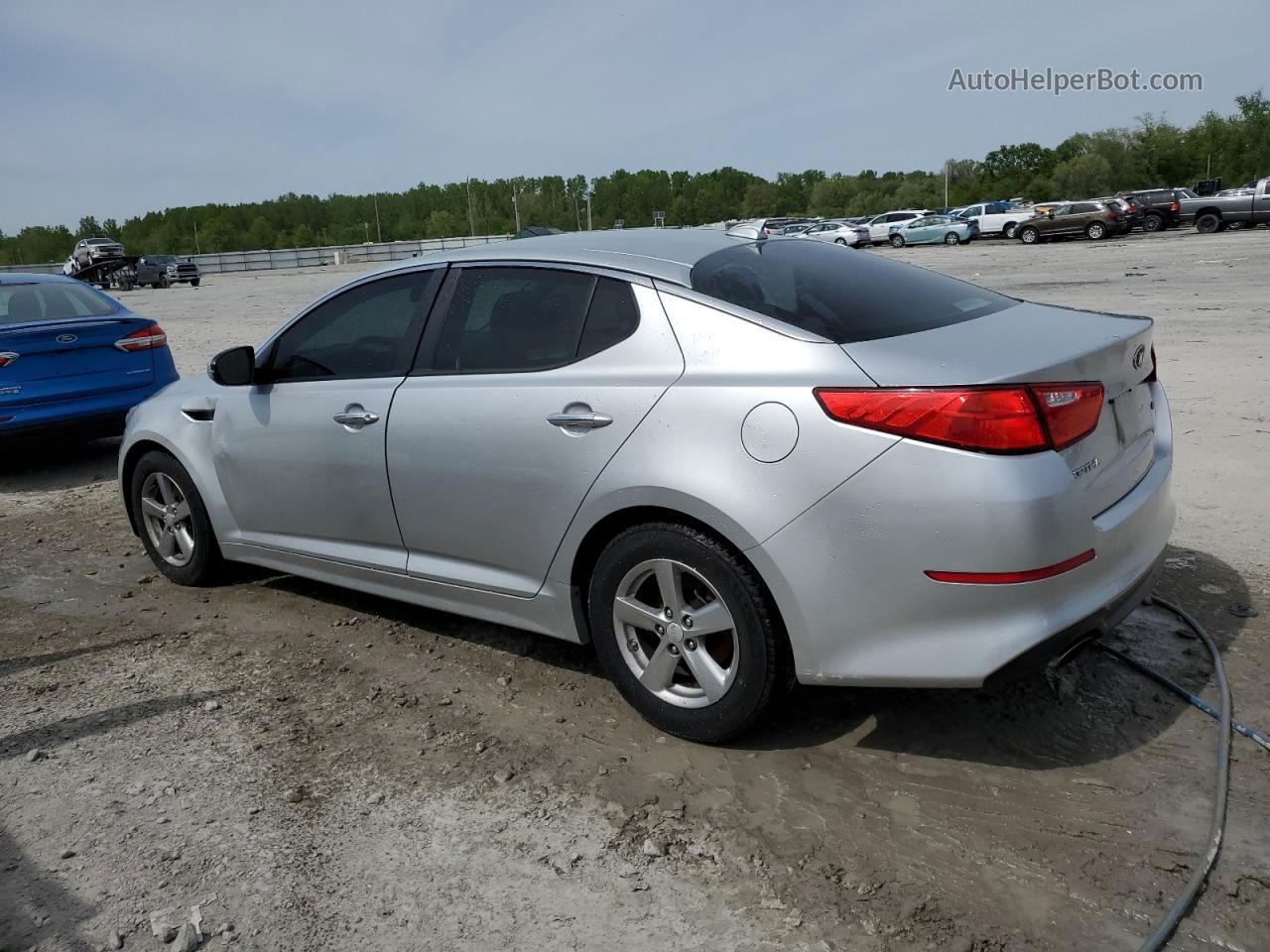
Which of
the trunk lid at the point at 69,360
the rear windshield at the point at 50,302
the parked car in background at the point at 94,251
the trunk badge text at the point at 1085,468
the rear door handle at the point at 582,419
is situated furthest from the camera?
the parked car in background at the point at 94,251

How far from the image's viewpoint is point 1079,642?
2949mm

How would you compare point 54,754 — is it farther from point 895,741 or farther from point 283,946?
point 895,741

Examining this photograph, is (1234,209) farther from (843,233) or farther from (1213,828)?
(1213,828)

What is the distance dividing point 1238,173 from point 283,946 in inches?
3870

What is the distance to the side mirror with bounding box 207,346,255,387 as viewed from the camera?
4617mm

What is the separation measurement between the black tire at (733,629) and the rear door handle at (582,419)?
0.35 metres

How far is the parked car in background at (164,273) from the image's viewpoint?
5122 centimetres

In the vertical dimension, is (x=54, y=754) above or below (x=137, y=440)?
below

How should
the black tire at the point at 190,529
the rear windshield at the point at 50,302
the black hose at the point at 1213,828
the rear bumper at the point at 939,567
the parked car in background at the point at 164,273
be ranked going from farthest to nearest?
the parked car in background at the point at 164,273
the rear windshield at the point at 50,302
the black tire at the point at 190,529
the rear bumper at the point at 939,567
the black hose at the point at 1213,828

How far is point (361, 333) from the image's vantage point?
4.36 meters

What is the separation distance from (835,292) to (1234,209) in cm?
3730

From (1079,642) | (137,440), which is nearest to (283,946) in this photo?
(1079,642)

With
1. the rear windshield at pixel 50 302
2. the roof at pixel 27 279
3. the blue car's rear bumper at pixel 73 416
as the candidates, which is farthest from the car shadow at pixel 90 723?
the roof at pixel 27 279

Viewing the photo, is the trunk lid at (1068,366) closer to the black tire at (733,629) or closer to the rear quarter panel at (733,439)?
the rear quarter panel at (733,439)
